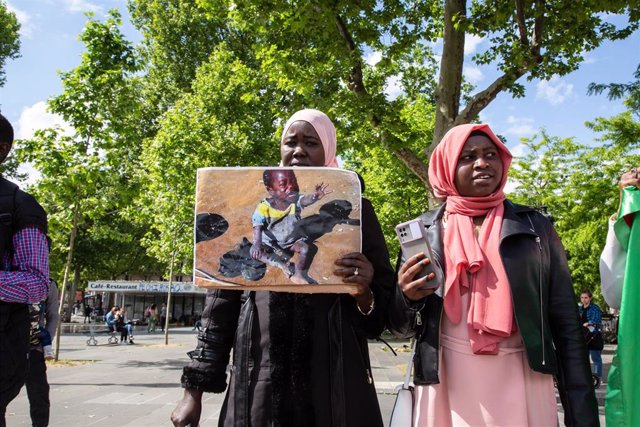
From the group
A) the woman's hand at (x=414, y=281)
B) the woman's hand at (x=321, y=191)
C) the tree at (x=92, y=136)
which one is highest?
the tree at (x=92, y=136)

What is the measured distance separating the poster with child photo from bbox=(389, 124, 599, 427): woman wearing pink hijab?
334 mm

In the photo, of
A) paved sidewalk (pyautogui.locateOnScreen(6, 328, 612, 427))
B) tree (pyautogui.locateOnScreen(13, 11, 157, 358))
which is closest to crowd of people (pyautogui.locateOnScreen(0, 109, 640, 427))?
paved sidewalk (pyautogui.locateOnScreen(6, 328, 612, 427))

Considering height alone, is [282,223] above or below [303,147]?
below

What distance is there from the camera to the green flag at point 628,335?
2.35 metres

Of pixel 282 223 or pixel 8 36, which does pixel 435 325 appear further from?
pixel 8 36

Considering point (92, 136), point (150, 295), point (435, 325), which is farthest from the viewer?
point (150, 295)

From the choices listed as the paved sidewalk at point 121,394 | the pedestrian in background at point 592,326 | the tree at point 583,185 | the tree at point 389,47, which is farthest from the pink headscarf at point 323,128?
the tree at point 583,185

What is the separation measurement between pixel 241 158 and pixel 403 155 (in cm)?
1270

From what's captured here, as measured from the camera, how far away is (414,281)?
85.8 inches

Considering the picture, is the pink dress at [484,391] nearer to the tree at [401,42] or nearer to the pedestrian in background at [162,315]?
the tree at [401,42]

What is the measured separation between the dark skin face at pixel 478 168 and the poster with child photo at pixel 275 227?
61cm

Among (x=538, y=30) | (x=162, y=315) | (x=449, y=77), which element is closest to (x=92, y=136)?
(x=449, y=77)

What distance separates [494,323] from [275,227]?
37.1 inches

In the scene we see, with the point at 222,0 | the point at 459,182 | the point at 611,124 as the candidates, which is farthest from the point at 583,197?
the point at 459,182
